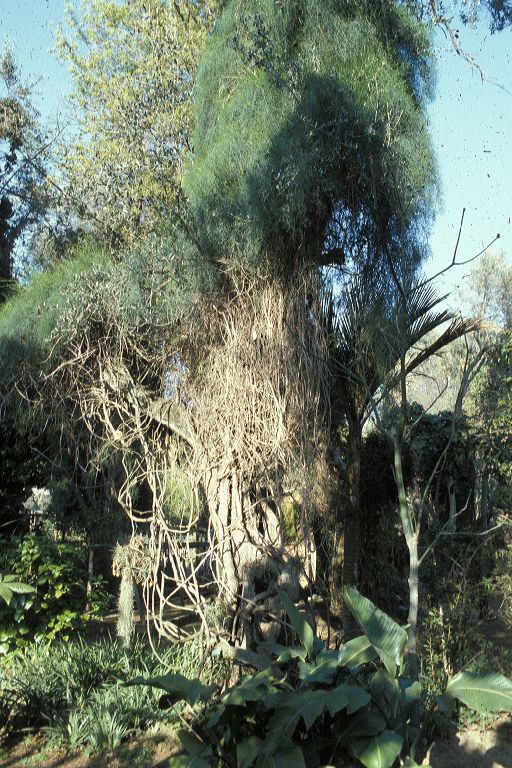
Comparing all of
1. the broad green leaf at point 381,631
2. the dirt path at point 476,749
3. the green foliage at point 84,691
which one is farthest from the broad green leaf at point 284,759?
the green foliage at point 84,691

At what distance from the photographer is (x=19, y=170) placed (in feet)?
46.7

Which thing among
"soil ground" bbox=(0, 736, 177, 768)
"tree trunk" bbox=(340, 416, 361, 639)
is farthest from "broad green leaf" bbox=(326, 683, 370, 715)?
"tree trunk" bbox=(340, 416, 361, 639)

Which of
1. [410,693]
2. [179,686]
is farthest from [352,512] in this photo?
[179,686]

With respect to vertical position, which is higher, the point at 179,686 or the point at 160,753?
the point at 179,686

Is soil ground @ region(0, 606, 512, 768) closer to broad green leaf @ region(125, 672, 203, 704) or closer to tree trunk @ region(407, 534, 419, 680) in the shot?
tree trunk @ region(407, 534, 419, 680)

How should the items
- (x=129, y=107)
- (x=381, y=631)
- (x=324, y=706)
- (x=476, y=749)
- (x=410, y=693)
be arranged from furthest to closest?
1. (x=129, y=107)
2. (x=476, y=749)
3. (x=381, y=631)
4. (x=410, y=693)
5. (x=324, y=706)

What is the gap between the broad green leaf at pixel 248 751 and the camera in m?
4.07

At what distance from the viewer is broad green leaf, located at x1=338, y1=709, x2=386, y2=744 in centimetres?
426

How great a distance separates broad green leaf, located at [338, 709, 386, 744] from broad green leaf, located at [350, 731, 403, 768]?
0.14 ft

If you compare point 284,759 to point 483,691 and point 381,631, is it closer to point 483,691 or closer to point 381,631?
point 381,631

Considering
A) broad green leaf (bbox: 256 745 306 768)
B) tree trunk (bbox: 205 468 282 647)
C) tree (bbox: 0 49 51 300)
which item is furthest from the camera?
tree (bbox: 0 49 51 300)

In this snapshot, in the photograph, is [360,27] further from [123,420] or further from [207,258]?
[123,420]

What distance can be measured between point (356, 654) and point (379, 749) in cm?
67

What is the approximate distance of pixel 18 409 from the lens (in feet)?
28.0
